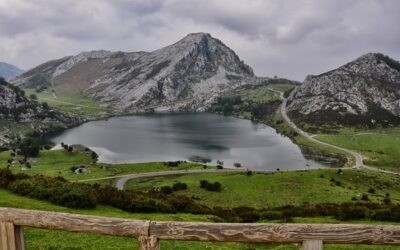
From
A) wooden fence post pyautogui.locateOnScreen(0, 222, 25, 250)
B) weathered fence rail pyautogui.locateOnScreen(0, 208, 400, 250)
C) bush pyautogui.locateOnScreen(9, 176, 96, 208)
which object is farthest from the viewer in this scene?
bush pyautogui.locateOnScreen(9, 176, 96, 208)

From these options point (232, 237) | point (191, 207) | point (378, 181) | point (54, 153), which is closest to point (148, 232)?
point (232, 237)

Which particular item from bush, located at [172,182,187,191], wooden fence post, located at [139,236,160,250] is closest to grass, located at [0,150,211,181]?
bush, located at [172,182,187,191]

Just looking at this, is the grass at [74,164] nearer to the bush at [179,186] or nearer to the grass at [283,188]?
the grass at [283,188]

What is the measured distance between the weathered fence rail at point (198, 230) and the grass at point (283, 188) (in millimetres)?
81493

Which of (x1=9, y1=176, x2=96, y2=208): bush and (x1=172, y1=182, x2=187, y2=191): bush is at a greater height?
(x1=9, y1=176, x2=96, y2=208): bush

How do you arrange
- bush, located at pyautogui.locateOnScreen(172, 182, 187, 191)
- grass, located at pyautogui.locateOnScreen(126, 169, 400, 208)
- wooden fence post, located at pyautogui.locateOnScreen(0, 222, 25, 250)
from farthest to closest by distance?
1. bush, located at pyautogui.locateOnScreen(172, 182, 187, 191)
2. grass, located at pyautogui.locateOnScreen(126, 169, 400, 208)
3. wooden fence post, located at pyautogui.locateOnScreen(0, 222, 25, 250)

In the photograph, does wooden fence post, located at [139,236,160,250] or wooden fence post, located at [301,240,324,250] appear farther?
wooden fence post, located at [139,236,160,250]

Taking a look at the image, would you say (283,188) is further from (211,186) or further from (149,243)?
(149,243)

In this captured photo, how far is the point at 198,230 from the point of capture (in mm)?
9477

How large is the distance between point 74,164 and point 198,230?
161 meters

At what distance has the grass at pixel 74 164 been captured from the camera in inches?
5477

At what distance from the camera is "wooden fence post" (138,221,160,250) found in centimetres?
962

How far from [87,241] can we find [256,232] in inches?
608

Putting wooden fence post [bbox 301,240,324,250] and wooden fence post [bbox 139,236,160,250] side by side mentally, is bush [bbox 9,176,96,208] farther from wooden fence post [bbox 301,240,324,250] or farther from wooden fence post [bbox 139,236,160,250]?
wooden fence post [bbox 301,240,324,250]
